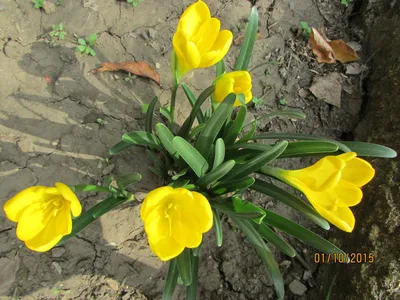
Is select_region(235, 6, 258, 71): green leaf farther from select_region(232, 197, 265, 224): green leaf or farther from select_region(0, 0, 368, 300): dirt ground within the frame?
select_region(232, 197, 265, 224): green leaf

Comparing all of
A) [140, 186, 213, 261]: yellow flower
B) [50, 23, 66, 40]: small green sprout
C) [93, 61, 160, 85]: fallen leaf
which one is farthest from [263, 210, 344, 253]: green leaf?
[50, 23, 66, 40]: small green sprout

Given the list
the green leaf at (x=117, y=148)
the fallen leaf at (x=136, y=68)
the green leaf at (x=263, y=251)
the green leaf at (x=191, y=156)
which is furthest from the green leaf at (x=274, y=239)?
the fallen leaf at (x=136, y=68)

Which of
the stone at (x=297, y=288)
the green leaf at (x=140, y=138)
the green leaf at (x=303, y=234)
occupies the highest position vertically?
the green leaf at (x=140, y=138)

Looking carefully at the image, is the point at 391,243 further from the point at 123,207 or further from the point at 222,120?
the point at 123,207

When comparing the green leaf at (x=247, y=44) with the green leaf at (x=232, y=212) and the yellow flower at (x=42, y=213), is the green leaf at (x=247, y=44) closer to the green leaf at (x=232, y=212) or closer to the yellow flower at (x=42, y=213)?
the green leaf at (x=232, y=212)

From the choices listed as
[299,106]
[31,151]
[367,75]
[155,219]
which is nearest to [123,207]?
[31,151]
